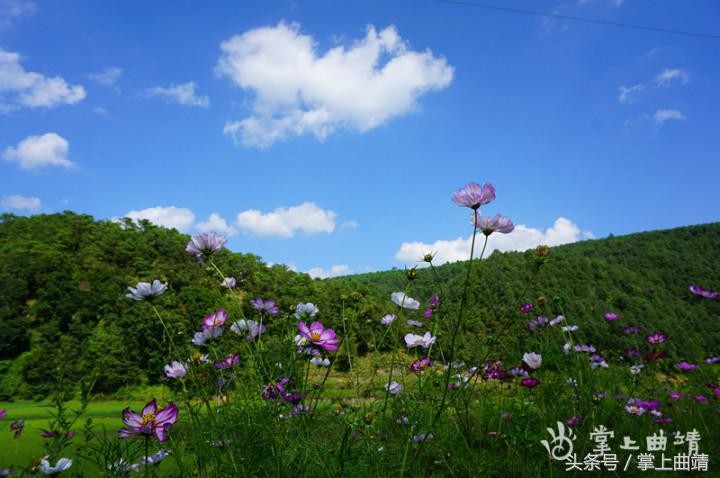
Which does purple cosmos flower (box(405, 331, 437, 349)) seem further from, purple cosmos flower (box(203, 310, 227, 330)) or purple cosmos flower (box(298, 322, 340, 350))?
purple cosmos flower (box(203, 310, 227, 330))

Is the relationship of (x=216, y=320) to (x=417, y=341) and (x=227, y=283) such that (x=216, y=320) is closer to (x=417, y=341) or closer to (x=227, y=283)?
(x=227, y=283)

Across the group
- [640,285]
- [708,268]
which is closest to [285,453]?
[640,285]

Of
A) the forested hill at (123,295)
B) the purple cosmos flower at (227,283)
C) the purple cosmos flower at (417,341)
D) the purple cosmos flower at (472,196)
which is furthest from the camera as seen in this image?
the forested hill at (123,295)

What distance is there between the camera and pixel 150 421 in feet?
4.54

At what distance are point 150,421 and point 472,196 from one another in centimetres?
121

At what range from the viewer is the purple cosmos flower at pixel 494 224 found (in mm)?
1546

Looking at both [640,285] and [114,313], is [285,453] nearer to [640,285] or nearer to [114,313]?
[114,313]

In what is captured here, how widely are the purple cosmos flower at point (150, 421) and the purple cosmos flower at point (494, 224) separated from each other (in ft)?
3.70

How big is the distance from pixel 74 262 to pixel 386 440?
1327 centimetres

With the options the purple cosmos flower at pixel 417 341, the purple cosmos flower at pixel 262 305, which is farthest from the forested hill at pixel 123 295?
the purple cosmos flower at pixel 262 305

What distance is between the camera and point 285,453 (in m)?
1.72

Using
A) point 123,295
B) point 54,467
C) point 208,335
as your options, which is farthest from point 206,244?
point 123,295

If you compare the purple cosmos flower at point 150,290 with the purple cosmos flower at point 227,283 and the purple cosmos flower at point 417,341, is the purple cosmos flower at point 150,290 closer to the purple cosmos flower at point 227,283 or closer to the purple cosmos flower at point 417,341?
the purple cosmos flower at point 227,283

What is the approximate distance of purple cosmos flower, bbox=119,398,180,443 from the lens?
1.36 m
